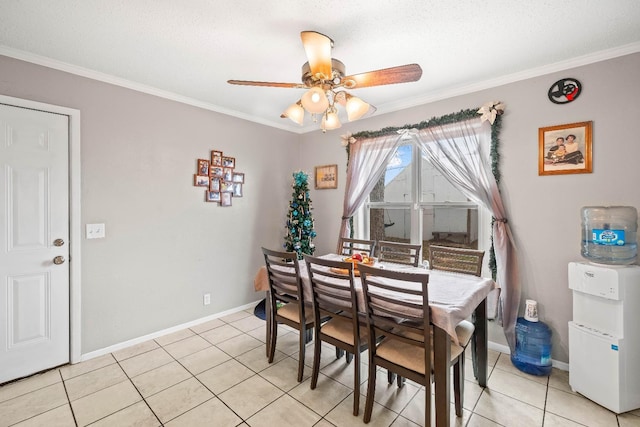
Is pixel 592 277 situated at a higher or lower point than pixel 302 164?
lower

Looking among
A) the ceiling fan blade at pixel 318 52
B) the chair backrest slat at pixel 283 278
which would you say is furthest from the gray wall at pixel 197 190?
the ceiling fan blade at pixel 318 52

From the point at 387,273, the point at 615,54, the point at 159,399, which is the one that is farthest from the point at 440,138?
the point at 159,399

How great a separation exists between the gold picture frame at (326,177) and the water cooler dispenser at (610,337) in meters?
2.68

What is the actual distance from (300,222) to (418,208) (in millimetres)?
1453

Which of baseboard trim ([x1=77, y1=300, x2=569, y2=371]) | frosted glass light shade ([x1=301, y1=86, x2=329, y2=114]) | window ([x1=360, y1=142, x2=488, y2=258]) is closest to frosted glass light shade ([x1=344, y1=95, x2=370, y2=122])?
frosted glass light shade ([x1=301, y1=86, x2=329, y2=114])

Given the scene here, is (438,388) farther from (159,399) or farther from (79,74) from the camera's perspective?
(79,74)

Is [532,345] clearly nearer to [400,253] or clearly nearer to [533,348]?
[533,348]

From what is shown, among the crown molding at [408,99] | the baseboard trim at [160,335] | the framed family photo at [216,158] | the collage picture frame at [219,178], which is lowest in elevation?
the baseboard trim at [160,335]

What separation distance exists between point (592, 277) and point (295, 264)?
6.80ft

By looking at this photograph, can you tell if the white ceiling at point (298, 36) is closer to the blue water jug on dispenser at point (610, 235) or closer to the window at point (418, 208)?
the window at point (418, 208)

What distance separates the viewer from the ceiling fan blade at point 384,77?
1723 mm

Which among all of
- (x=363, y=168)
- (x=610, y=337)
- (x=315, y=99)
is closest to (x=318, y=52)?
(x=315, y=99)

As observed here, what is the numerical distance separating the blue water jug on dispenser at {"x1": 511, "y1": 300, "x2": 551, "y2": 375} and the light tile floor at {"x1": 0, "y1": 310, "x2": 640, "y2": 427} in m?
0.07

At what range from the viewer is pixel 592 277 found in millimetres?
1952
